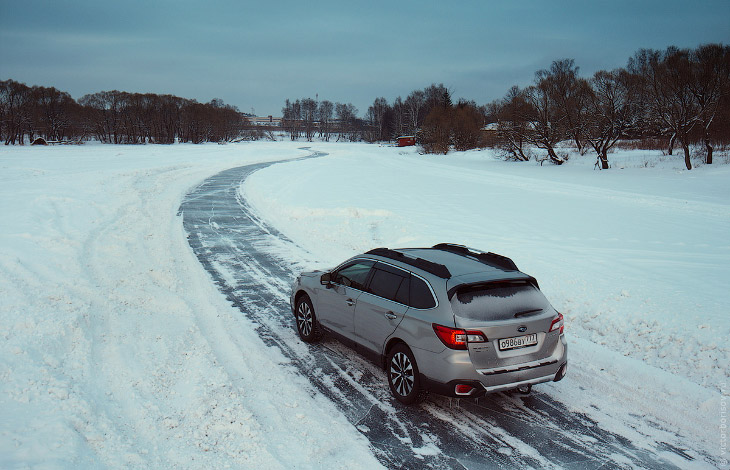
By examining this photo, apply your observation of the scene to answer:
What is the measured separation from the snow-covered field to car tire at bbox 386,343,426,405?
756mm

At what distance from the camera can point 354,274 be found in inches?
268

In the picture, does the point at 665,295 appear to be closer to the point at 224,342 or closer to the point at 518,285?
the point at 518,285

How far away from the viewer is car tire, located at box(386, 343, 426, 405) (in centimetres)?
546

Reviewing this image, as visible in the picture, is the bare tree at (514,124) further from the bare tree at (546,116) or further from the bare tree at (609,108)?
the bare tree at (609,108)

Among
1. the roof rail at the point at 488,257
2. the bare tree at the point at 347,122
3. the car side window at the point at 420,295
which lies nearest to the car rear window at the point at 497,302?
the car side window at the point at 420,295

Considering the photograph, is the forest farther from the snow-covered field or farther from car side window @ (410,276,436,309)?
car side window @ (410,276,436,309)

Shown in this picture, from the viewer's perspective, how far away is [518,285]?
18.3 ft

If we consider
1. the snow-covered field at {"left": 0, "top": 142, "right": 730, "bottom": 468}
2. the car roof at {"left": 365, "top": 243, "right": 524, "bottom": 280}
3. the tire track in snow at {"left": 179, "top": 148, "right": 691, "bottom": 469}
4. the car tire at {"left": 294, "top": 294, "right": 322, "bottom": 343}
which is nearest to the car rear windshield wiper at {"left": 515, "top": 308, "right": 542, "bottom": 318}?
the car roof at {"left": 365, "top": 243, "right": 524, "bottom": 280}

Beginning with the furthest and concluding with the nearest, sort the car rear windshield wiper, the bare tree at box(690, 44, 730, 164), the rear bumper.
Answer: the bare tree at box(690, 44, 730, 164) < the car rear windshield wiper < the rear bumper

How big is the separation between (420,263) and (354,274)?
1151mm

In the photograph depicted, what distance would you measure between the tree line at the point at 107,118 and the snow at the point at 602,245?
2953 inches

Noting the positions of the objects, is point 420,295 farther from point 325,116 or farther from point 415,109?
point 325,116

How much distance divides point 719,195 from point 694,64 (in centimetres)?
1537

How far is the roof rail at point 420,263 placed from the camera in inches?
221
